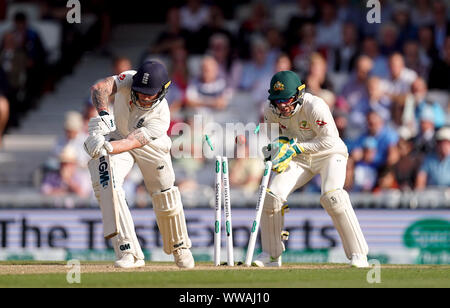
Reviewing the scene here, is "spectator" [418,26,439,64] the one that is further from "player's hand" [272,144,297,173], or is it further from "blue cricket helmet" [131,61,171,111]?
"blue cricket helmet" [131,61,171,111]

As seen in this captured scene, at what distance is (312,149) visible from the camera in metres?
A: 11.8

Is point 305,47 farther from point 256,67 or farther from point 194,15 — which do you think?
point 194,15

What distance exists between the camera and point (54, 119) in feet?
65.8

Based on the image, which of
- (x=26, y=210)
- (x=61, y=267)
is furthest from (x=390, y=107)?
(x=61, y=267)

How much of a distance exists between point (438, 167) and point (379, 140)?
101cm

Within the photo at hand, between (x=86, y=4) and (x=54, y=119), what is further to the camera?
(x=86, y=4)

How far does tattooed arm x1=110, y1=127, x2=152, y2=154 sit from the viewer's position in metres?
10.9

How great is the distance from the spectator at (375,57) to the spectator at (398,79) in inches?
10.8

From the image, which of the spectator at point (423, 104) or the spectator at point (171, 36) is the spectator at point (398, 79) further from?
the spectator at point (171, 36)

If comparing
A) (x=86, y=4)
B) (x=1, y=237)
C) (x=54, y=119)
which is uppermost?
(x=86, y=4)

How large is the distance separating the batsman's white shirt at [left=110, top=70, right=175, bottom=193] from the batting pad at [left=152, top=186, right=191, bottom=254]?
15cm
